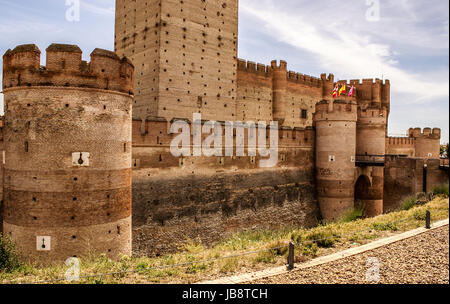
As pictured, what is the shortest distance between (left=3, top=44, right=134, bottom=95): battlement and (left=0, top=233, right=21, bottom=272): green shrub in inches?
152

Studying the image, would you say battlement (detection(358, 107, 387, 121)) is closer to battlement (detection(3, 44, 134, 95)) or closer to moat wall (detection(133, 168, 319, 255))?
moat wall (detection(133, 168, 319, 255))

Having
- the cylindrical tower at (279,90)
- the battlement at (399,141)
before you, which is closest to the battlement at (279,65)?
the cylindrical tower at (279,90)

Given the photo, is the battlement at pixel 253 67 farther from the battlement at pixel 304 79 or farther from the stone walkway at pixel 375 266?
the stone walkway at pixel 375 266

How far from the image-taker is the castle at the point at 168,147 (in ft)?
26.9

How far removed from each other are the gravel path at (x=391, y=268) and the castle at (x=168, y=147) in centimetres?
507

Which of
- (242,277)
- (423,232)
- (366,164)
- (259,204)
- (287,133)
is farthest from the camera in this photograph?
(366,164)

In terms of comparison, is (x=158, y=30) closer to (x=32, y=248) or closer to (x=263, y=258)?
(x=32, y=248)

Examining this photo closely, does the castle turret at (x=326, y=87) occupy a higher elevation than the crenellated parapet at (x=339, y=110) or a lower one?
higher

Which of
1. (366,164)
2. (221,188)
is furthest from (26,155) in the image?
(366,164)

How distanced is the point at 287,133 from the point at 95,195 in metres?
11.4

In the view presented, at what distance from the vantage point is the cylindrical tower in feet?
80.3

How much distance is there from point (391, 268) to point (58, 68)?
8.75 meters

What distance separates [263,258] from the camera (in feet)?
24.8

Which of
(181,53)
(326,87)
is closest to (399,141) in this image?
(326,87)
